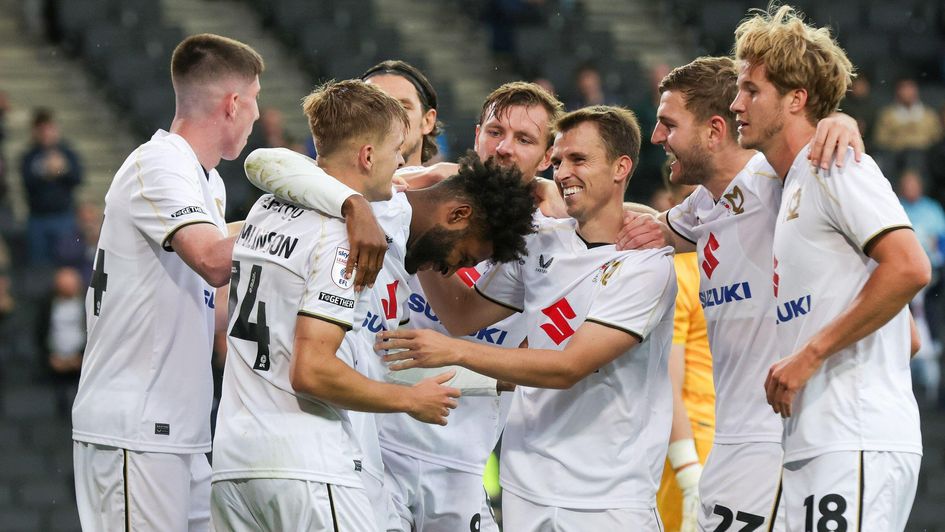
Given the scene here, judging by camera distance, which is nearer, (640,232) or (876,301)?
(876,301)

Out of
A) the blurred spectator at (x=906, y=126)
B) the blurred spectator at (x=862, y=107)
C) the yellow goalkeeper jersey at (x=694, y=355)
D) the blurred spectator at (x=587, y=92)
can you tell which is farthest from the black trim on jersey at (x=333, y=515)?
the blurred spectator at (x=906, y=126)

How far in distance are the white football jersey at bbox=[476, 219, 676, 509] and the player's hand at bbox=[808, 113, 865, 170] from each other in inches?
31.1

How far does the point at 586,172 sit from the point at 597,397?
0.87 metres

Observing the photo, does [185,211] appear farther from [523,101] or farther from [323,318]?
[523,101]

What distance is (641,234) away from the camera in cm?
515

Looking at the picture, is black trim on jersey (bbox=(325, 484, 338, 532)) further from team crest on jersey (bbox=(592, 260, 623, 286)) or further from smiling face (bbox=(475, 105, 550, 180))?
smiling face (bbox=(475, 105, 550, 180))

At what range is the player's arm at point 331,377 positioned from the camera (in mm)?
4316

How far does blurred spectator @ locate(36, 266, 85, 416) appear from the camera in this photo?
1116 centimetres

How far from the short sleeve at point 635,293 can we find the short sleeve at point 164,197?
1.54 meters

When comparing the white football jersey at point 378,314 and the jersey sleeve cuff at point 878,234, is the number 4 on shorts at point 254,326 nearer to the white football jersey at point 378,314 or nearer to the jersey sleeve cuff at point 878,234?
the white football jersey at point 378,314

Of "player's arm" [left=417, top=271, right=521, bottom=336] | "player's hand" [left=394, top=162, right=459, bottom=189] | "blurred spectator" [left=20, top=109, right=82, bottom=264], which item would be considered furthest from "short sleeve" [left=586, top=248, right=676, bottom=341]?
Answer: "blurred spectator" [left=20, top=109, right=82, bottom=264]

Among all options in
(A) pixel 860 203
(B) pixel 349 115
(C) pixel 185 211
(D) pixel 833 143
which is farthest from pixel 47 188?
(A) pixel 860 203

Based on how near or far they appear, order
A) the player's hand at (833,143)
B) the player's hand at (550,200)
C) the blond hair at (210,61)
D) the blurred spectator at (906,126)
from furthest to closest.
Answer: the blurred spectator at (906,126)
the blond hair at (210,61)
the player's hand at (550,200)
the player's hand at (833,143)

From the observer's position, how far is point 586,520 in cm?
501
